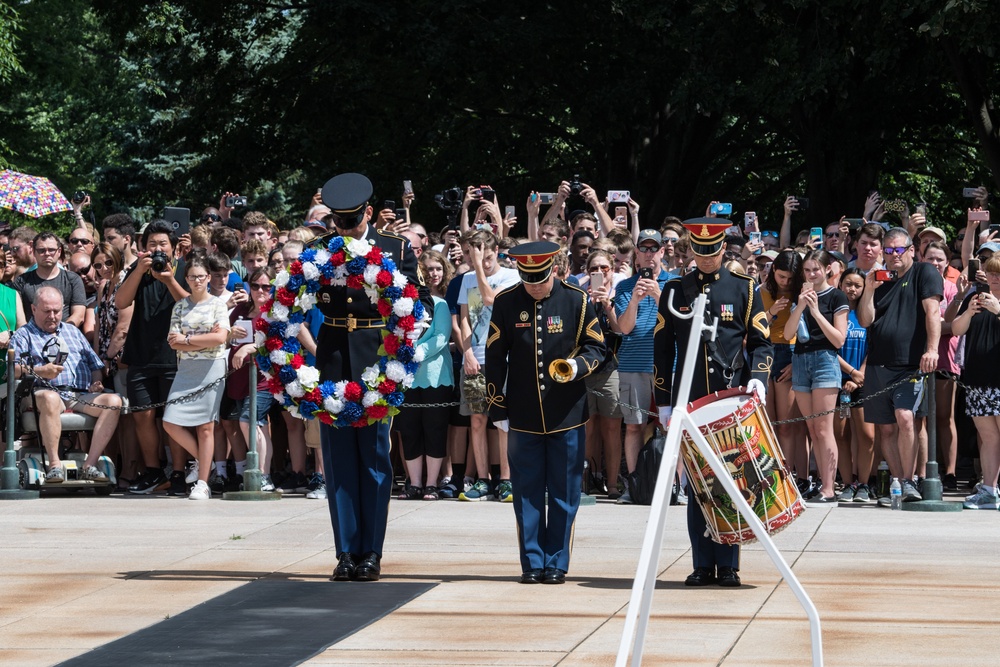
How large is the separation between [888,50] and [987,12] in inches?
84.0

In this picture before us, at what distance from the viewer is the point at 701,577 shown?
942cm

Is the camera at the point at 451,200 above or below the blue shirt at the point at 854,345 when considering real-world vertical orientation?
above

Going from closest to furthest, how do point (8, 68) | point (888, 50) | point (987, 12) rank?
point (987, 12)
point (888, 50)
point (8, 68)

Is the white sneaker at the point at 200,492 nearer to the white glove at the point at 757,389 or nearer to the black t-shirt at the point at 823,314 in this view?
the black t-shirt at the point at 823,314

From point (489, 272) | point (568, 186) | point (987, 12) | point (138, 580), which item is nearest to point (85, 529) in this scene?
point (138, 580)

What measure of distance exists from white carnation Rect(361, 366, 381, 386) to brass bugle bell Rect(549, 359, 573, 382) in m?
1.08

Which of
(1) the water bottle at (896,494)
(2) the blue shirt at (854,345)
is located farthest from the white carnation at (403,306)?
(2) the blue shirt at (854,345)

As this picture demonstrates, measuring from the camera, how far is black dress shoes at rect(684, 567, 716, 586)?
941cm

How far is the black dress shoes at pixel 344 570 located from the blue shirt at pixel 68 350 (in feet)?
19.5

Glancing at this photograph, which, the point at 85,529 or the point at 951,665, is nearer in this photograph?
the point at 951,665

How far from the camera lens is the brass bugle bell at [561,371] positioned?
9500 mm

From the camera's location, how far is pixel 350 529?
32.1 feet

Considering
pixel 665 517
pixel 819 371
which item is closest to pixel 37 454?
pixel 819 371

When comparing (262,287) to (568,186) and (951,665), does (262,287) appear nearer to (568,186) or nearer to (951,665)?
(568,186)
